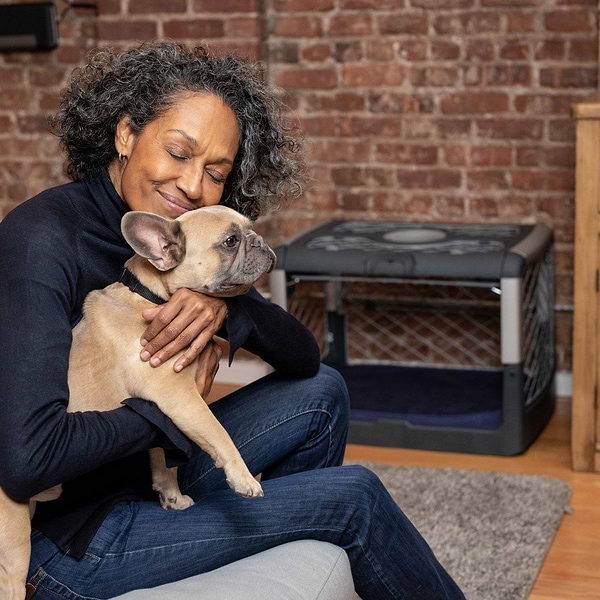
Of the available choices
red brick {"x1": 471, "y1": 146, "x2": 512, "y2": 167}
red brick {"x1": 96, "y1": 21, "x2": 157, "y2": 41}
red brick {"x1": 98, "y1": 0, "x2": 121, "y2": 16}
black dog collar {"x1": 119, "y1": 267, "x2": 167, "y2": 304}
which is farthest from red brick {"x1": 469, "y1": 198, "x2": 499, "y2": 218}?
black dog collar {"x1": 119, "y1": 267, "x2": 167, "y2": 304}

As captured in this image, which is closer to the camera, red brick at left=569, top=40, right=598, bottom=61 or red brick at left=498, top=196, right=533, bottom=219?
red brick at left=569, top=40, right=598, bottom=61

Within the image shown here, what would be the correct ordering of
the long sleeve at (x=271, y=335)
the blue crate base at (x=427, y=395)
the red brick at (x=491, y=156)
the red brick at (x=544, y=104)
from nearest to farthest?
1. the long sleeve at (x=271, y=335)
2. the blue crate base at (x=427, y=395)
3. the red brick at (x=544, y=104)
4. the red brick at (x=491, y=156)

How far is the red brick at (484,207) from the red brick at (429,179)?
84 millimetres

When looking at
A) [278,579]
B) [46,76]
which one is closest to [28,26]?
[46,76]

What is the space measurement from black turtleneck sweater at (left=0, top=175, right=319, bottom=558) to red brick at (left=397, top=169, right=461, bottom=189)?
162cm

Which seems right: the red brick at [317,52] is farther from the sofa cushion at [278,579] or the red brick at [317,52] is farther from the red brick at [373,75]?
the sofa cushion at [278,579]

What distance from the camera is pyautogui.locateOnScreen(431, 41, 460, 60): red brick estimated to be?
311 centimetres

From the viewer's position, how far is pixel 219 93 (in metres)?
1.65

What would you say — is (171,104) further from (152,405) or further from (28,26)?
(28,26)

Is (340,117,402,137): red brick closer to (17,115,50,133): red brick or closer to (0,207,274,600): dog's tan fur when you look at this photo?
(17,115,50,133): red brick

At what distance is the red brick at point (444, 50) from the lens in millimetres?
3107

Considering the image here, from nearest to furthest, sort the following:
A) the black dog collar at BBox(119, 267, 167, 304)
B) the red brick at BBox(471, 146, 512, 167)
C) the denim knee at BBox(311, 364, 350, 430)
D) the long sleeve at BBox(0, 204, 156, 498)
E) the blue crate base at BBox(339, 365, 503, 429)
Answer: the long sleeve at BBox(0, 204, 156, 498)
the black dog collar at BBox(119, 267, 167, 304)
the denim knee at BBox(311, 364, 350, 430)
the blue crate base at BBox(339, 365, 503, 429)
the red brick at BBox(471, 146, 512, 167)

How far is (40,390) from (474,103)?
2178 millimetres

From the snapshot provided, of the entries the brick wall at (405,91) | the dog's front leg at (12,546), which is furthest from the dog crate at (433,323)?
the dog's front leg at (12,546)
